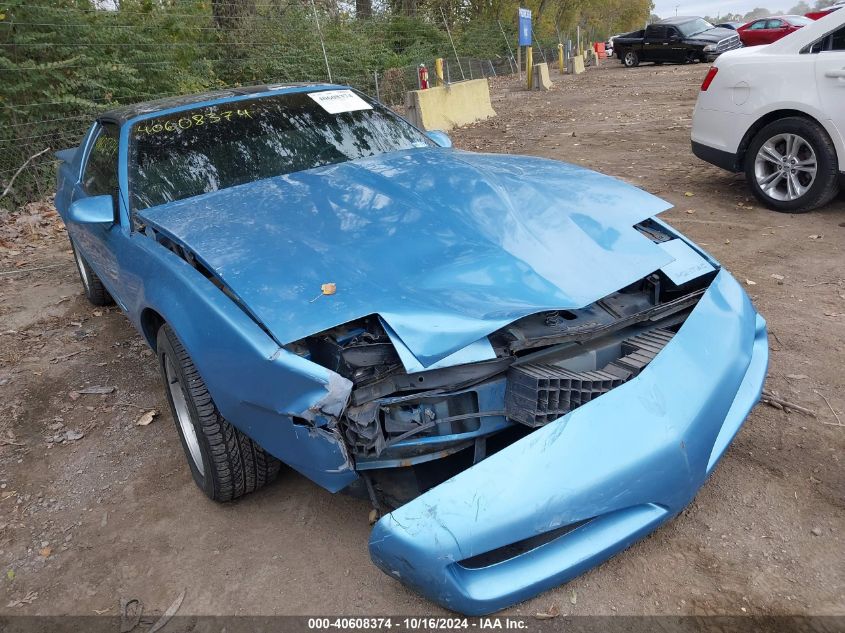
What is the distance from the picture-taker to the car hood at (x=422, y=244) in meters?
2.09

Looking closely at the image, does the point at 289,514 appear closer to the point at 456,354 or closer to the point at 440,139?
the point at 456,354

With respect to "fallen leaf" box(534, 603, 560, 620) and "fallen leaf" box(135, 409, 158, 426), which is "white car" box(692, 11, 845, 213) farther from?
"fallen leaf" box(135, 409, 158, 426)

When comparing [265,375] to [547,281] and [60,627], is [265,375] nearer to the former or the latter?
[547,281]

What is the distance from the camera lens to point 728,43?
66.5 ft

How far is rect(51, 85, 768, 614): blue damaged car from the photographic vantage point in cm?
185

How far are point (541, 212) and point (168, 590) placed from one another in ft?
6.50

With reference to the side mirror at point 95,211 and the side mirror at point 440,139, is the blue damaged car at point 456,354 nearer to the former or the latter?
the side mirror at point 95,211

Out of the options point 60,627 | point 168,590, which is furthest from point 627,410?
point 60,627

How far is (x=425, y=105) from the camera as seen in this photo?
1032cm

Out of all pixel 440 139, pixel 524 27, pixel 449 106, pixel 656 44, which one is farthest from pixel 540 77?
pixel 440 139

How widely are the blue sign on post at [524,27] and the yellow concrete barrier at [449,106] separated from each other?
5.04 m

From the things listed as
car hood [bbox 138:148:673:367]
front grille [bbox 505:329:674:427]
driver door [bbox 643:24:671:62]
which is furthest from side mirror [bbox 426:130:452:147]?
driver door [bbox 643:24:671:62]

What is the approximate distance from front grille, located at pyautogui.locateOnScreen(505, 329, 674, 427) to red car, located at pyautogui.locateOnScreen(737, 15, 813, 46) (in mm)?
22072

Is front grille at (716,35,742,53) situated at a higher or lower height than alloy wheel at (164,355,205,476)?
higher
